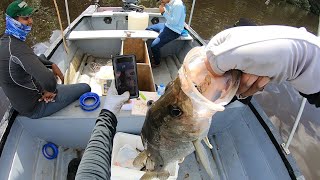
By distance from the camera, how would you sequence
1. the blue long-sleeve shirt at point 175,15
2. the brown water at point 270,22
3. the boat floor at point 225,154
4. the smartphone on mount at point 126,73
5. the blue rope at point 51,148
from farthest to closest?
the brown water at point 270,22 < the blue long-sleeve shirt at point 175,15 < the blue rope at point 51,148 < the smartphone on mount at point 126,73 < the boat floor at point 225,154

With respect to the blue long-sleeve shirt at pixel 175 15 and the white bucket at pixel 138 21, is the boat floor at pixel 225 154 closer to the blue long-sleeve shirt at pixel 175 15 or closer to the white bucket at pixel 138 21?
the blue long-sleeve shirt at pixel 175 15

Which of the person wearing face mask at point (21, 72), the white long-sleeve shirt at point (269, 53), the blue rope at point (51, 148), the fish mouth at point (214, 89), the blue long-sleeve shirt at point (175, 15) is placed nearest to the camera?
the white long-sleeve shirt at point (269, 53)

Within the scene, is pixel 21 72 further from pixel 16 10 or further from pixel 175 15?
pixel 175 15

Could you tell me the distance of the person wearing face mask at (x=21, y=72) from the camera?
11.4 ft

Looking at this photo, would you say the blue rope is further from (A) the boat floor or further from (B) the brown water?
(B) the brown water

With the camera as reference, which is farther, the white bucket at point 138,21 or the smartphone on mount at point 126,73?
the white bucket at point 138,21

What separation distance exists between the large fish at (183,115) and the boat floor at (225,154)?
147 cm

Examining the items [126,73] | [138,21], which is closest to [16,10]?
[126,73]

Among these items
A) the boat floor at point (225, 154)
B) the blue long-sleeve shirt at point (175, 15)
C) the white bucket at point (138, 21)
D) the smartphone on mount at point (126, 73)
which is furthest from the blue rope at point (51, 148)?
the white bucket at point (138, 21)

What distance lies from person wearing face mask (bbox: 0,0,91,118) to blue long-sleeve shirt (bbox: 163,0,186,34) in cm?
293

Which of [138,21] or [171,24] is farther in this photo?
[138,21]

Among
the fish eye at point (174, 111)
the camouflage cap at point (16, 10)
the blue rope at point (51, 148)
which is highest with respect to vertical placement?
the fish eye at point (174, 111)

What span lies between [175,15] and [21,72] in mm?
3340

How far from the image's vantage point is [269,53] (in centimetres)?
120
